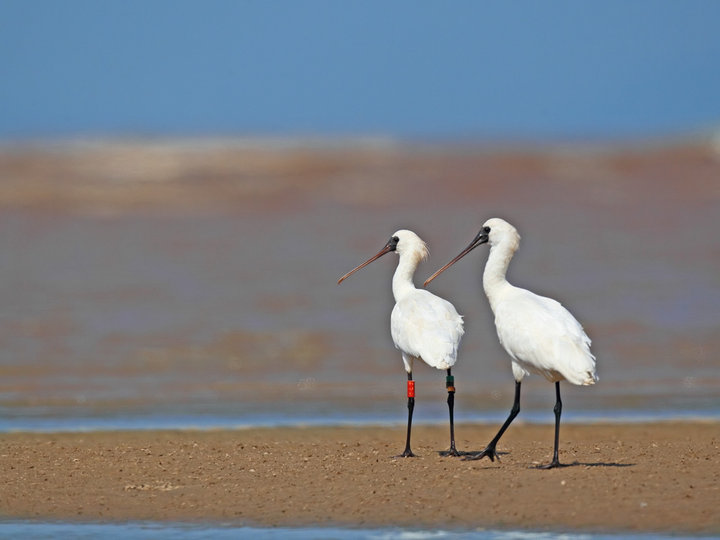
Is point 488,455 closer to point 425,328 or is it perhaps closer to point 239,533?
point 425,328

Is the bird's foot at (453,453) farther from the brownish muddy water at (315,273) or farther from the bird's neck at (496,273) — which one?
the brownish muddy water at (315,273)

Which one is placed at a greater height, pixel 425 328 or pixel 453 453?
pixel 425 328

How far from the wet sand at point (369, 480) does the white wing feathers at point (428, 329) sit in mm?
863

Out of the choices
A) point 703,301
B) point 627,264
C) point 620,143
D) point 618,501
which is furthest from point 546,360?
point 620,143

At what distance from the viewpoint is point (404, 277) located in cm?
1328

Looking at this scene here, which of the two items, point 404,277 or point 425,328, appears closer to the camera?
point 425,328

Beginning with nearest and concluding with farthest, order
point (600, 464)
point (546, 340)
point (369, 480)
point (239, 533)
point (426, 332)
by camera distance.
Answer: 1. point (239, 533)
2. point (546, 340)
3. point (369, 480)
4. point (600, 464)
5. point (426, 332)

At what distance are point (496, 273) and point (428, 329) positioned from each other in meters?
0.75

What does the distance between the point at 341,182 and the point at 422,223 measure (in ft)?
12.8

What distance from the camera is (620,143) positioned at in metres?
38.5

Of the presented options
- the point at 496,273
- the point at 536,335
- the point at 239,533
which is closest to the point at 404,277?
the point at 496,273

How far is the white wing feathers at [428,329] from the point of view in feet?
38.4

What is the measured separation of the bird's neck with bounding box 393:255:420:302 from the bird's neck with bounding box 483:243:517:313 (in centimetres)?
156

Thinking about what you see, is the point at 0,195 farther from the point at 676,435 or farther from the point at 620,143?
the point at 676,435
